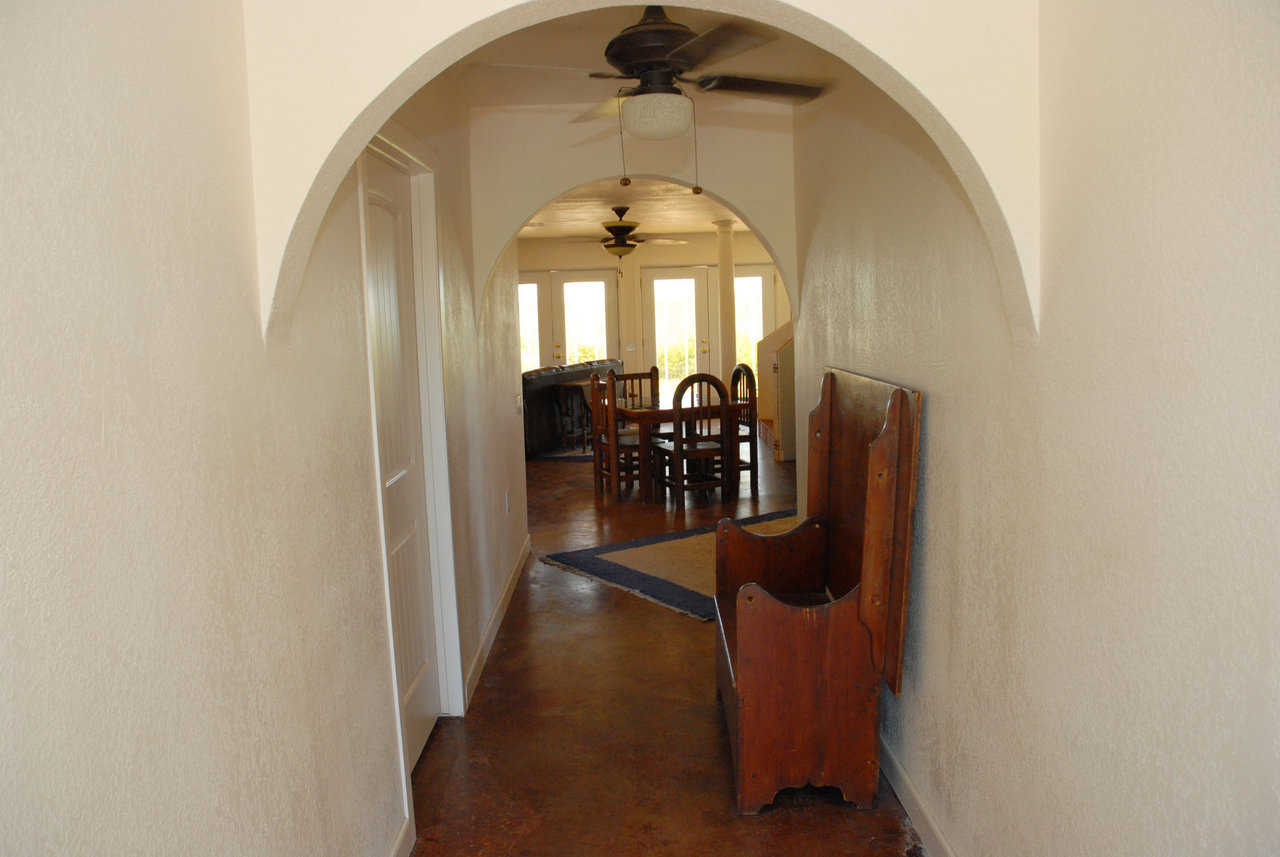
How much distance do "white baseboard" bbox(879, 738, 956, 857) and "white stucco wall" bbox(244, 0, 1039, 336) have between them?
1.49 meters

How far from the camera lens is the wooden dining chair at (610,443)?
798 cm

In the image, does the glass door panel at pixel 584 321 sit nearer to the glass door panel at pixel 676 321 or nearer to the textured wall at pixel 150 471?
the glass door panel at pixel 676 321

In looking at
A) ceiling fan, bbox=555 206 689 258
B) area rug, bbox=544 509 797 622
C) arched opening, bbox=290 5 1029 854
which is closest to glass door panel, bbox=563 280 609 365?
ceiling fan, bbox=555 206 689 258

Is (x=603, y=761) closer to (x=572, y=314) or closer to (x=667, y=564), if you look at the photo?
(x=667, y=564)

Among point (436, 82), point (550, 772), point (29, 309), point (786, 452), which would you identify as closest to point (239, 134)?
point (29, 309)

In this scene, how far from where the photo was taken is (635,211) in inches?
428

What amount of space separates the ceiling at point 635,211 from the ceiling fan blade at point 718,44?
4.88 m

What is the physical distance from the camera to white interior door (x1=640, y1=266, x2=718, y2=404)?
547 inches

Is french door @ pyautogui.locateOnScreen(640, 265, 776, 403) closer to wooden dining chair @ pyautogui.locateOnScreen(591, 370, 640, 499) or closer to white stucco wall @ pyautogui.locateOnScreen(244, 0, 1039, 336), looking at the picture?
wooden dining chair @ pyautogui.locateOnScreen(591, 370, 640, 499)

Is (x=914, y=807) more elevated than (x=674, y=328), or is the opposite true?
(x=674, y=328)

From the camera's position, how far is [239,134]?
5.61 ft

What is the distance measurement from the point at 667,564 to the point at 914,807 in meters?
3.12

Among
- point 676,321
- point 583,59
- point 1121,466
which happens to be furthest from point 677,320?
point 1121,466

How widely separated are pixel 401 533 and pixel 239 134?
5.80 feet
